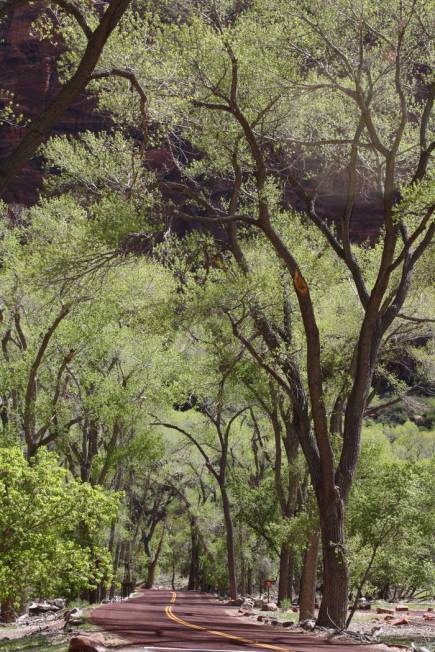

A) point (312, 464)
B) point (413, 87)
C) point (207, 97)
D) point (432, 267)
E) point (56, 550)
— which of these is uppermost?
point (413, 87)

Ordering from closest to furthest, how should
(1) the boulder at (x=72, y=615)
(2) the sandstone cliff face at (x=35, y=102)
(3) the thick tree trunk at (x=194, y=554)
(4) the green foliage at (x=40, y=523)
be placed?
(4) the green foliage at (x=40, y=523) → (1) the boulder at (x=72, y=615) → (3) the thick tree trunk at (x=194, y=554) → (2) the sandstone cliff face at (x=35, y=102)

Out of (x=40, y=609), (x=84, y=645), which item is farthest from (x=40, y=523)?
(x=40, y=609)

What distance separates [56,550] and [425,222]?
317 inches

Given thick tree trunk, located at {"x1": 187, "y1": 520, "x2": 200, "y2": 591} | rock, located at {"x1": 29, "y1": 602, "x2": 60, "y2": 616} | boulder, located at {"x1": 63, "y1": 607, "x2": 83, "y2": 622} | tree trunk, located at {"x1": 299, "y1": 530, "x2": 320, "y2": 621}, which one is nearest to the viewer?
boulder, located at {"x1": 63, "y1": 607, "x2": 83, "y2": 622}

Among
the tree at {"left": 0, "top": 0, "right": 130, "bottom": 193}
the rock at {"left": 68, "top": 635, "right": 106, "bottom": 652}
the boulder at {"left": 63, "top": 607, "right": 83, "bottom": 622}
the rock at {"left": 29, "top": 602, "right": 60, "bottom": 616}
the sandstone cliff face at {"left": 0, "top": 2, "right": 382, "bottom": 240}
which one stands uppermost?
the sandstone cliff face at {"left": 0, "top": 2, "right": 382, "bottom": 240}

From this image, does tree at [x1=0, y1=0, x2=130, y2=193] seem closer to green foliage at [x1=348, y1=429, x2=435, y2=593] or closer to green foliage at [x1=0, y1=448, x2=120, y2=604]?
green foliage at [x1=0, y1=448, x2=120, y2=604]

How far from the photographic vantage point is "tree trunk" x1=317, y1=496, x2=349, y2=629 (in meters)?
12.6

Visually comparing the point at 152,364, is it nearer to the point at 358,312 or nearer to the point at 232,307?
the point at 358,312

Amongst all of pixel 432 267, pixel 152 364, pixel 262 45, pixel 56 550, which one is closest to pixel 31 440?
pixel 152 364

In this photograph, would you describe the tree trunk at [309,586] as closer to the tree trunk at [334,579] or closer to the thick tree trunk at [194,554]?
the tree trunk at [334,579]

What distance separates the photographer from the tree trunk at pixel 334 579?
12625mm

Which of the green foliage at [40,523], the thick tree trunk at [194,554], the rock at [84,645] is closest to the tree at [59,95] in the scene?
the rock at [84,645]

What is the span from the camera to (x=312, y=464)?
533 inches

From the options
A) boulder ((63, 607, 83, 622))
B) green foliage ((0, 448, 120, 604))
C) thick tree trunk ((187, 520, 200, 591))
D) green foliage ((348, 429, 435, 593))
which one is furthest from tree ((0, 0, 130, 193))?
thick tree trunk ((187, 520, 200, 591))
